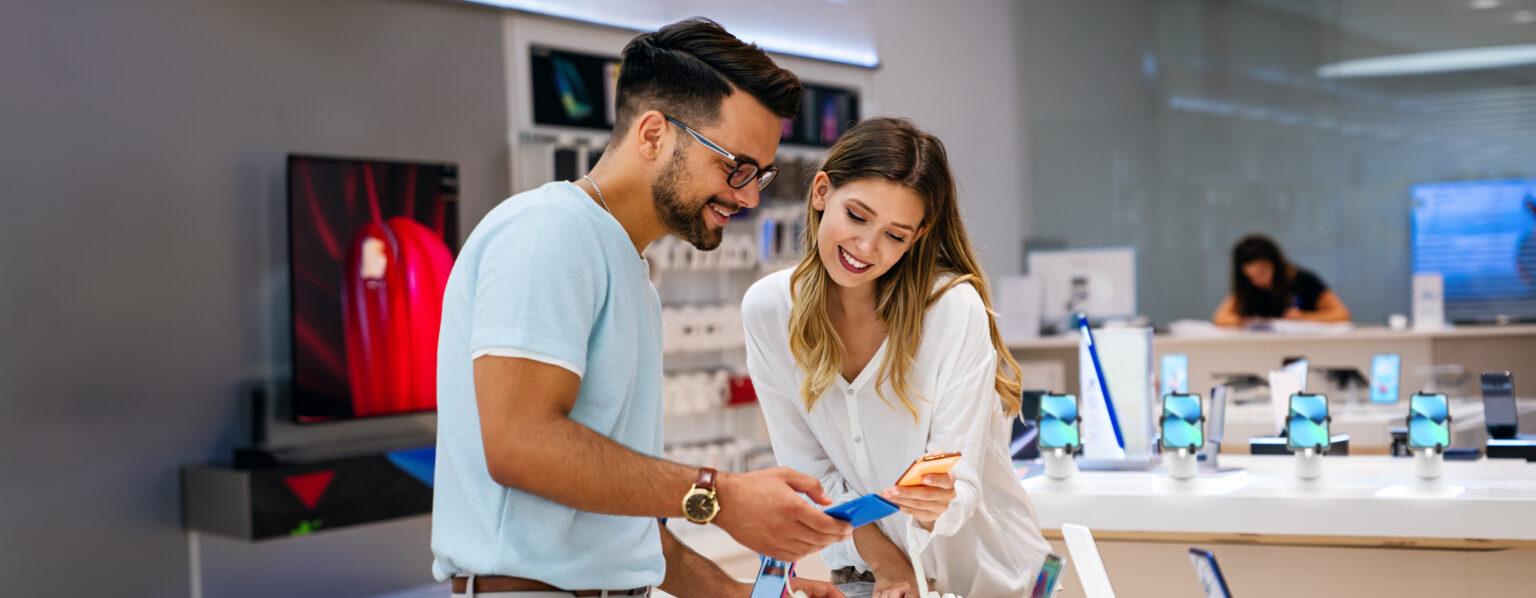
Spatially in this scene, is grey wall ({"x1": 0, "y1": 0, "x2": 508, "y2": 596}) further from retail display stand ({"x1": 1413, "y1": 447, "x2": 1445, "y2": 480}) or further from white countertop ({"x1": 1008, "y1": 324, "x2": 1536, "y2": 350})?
white countertop ({"x1": 1008, "y1": 324, "x2": 1536, "y2": 350})

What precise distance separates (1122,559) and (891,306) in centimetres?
98

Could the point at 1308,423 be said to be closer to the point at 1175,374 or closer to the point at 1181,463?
the point at 1181,463

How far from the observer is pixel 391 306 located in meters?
4.96

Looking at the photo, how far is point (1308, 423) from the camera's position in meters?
2.64

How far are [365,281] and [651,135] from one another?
3712 millimetres

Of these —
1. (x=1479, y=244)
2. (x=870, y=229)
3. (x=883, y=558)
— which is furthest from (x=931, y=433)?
(x=1479, y=244)

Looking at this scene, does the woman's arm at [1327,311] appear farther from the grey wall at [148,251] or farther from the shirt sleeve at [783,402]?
the shirt sleeve at [783,402]

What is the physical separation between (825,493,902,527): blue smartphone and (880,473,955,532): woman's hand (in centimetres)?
3

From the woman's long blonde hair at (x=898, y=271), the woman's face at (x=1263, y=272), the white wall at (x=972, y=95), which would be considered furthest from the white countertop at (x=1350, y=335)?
the woman's long blonde hair at (x=898, y=271)

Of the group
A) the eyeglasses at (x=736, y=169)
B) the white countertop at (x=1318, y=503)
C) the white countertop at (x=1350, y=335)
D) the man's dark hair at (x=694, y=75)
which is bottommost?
the white countertop at (x=1318, y=503)

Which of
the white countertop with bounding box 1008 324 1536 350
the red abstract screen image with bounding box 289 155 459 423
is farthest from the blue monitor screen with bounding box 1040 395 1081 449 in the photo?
the white countertop with bounding box 1008 324 1536 350

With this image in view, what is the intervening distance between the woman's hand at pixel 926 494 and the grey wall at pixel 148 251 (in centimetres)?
366

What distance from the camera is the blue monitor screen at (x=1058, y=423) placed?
2715 millimetres

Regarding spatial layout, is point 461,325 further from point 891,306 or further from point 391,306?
point 391,306
